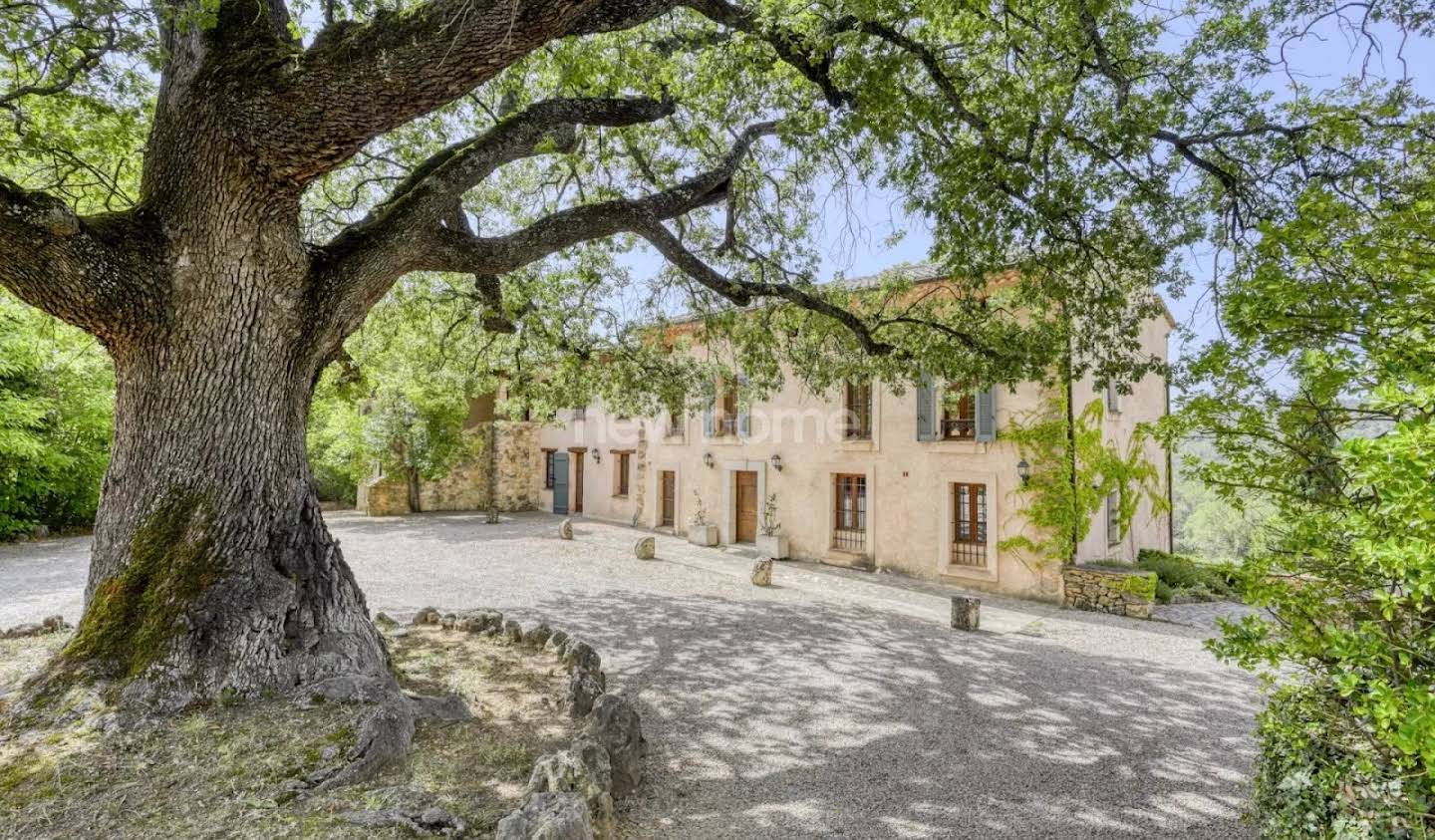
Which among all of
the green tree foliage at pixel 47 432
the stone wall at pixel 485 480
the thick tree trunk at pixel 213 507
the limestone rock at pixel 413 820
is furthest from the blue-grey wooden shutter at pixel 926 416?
the stone wall at pixel 485 480

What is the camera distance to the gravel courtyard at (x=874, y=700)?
3.96m

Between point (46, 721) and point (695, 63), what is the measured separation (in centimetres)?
687

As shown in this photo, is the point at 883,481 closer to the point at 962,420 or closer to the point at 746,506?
the point at 962,420

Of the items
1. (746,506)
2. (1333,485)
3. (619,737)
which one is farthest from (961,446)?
(1333,485)

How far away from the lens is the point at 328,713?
12.6 ft

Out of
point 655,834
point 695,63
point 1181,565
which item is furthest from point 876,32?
point 1181,565

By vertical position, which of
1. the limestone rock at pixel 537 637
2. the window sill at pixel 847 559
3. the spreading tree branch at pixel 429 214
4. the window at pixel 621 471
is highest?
the spreading tree branch at pixel 429 214

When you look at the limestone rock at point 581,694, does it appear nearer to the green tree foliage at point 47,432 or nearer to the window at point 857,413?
the window at point 857,413

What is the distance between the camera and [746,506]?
648 inches

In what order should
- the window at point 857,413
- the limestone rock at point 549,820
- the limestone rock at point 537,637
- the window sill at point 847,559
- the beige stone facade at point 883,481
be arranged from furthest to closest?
the window at point 857,413, the window sill at point 847,559, the beige stone facade at point 883,481, the limestone rock at point 537,637, the limestone rock at point 549,820

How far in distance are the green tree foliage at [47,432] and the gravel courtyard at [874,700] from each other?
4.71ft

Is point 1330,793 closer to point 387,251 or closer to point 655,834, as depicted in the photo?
point 655,834

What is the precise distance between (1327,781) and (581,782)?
3.31 m

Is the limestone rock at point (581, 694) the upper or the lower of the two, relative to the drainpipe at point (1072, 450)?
lower
